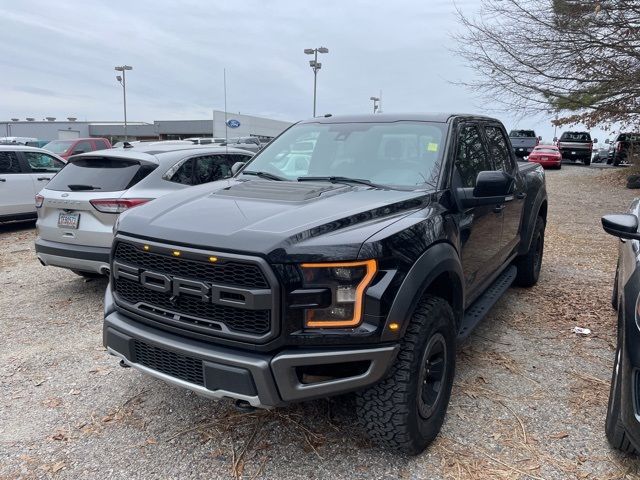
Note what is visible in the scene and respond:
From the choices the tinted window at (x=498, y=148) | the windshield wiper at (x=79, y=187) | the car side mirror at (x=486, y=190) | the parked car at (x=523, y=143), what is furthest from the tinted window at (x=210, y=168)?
the parked car at (x=523, y=143)

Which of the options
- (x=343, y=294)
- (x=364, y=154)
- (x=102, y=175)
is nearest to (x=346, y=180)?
(x=364, y=154)

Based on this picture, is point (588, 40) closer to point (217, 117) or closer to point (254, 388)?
point (254, 388)

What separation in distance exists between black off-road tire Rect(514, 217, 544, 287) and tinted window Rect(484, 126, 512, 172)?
1.00 metres

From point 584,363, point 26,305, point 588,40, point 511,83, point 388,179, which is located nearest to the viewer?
point 388,179

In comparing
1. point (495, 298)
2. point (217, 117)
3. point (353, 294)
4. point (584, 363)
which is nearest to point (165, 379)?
point (353, 294)

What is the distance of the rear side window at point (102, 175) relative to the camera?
5176 millimetres

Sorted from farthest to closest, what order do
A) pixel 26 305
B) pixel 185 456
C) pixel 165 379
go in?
pixel 26 305
pixel 185 456
pixel 165 379

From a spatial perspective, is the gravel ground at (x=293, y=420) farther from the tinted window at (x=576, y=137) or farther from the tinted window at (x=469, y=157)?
the tinted window at (x=576, y=137)

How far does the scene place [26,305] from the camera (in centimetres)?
539

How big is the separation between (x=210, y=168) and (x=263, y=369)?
4282mm

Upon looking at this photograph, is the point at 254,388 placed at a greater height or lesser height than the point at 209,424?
greater

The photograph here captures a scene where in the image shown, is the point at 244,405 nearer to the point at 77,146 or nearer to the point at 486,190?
the point at 486,190

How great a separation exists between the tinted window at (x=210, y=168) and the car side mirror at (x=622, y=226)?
14.2 ft

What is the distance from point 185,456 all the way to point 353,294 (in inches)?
55.1
